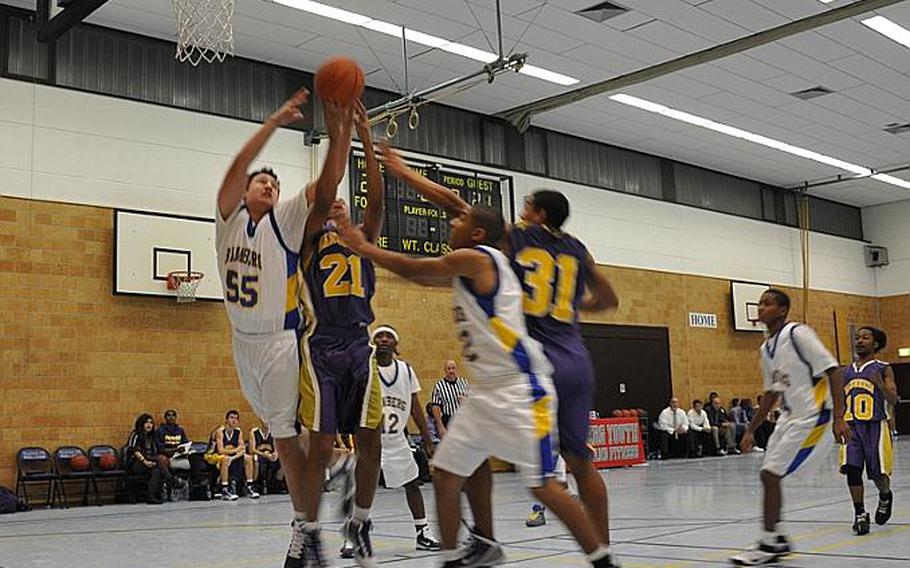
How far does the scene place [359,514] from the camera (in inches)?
209

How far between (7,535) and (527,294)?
269 inches

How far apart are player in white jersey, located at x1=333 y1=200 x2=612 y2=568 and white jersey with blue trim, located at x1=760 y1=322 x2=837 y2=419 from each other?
7.57ft

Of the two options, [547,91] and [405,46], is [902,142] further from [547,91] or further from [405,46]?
[405,46]

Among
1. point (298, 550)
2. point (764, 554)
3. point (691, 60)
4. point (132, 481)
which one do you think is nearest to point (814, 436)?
point (764, 554)

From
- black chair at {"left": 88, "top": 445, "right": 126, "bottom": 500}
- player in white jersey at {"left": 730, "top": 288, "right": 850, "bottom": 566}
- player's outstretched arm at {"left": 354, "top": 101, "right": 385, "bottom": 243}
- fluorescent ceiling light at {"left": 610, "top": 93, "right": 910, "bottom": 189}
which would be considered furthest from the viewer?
fluorescent ceiling light at {"left": 610, "top": 93, "right": 910, "bottom": 189}

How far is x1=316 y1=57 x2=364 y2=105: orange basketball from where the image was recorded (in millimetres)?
4656

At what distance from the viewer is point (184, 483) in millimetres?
14078

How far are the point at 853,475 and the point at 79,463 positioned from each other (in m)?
10.4

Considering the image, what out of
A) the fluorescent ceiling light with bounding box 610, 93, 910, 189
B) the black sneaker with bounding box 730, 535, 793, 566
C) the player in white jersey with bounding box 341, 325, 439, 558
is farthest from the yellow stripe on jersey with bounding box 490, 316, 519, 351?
the fluorescent ceiling light with bounding box 610, 93, 910, 189

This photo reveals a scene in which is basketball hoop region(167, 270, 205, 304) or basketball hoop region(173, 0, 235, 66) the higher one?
basketball hoop region(173, 0, 235, 66)

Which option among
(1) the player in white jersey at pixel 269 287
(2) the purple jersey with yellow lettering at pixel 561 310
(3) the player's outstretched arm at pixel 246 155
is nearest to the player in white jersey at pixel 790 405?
(2) the purple jersey with yellow lettering at pixel 561 310

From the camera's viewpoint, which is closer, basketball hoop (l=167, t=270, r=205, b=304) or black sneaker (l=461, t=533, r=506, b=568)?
black sneaker (l=461, t=533, r=506, b=568)

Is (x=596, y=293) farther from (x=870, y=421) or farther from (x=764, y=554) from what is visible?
(x=870, y=421)

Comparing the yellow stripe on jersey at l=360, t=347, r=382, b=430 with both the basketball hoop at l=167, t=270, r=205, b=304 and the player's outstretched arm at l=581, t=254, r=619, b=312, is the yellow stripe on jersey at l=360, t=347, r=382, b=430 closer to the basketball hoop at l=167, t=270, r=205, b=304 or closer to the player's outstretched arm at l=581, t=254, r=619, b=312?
the player's outstretched arm at l=581, t=254, r=619, b=312
